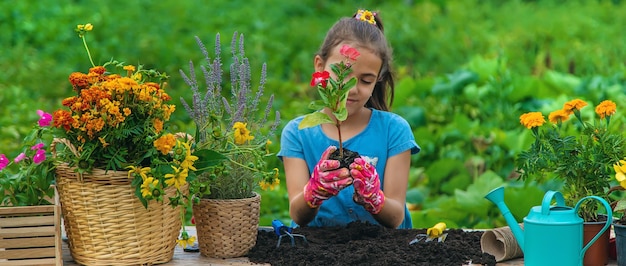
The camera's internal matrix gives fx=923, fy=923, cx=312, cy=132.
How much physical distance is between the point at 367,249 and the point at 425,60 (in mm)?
5498

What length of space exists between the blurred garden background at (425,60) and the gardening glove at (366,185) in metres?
1.39

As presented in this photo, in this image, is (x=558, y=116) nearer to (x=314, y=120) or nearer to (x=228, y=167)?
(x=314, y=120)

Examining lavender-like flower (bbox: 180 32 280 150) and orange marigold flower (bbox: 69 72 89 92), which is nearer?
orange marigold flower (bbox: 69 72 89 92)

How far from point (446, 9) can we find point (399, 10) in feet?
2.80

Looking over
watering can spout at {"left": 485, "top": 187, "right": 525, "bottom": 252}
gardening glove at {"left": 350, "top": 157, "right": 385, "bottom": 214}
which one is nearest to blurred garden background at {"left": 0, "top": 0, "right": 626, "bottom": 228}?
gardening glove at {"left": 350, "top": 157, "right": 385, "bottom": 214}

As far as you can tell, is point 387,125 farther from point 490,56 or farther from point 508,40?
point 508,40

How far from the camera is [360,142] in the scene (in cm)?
284

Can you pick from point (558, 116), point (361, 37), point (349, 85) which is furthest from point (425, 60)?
point (349, 85)

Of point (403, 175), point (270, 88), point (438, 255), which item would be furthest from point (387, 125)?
point (270, 88)

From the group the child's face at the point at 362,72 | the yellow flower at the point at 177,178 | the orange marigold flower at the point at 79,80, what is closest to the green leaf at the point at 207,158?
the yellow flower at the point at 177,178

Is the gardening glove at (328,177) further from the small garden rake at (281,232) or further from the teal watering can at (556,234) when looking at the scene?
the teal watering can at (556,234)

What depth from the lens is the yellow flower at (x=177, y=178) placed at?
2098 millimetres

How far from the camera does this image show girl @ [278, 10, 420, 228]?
2.68 m

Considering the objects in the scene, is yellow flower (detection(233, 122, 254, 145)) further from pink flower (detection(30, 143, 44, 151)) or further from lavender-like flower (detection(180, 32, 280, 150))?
pink flower (detection(30, 143, 44, 151))
